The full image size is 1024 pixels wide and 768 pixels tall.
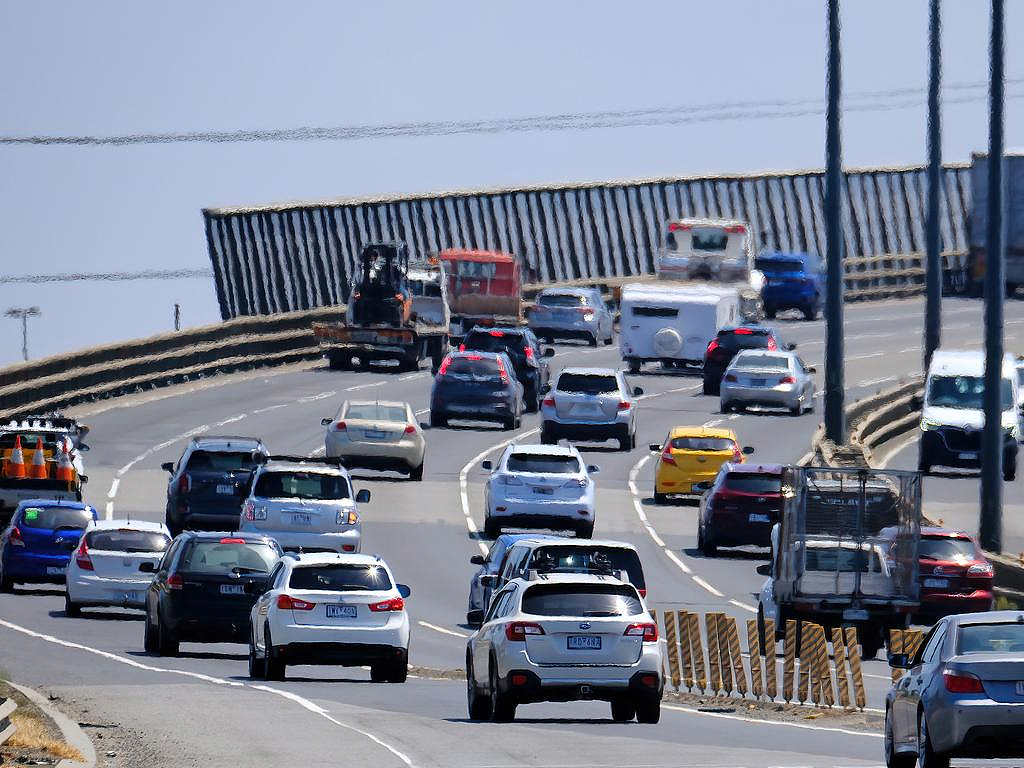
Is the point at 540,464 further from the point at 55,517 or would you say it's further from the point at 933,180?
the point at 933,180

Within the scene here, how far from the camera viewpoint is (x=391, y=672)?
26.4 meters

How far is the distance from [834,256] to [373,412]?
10072 mm

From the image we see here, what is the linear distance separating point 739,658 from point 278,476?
34.9ft

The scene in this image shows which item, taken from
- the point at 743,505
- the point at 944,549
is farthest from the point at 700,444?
the point at 944,549

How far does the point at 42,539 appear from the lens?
36469 millimetres

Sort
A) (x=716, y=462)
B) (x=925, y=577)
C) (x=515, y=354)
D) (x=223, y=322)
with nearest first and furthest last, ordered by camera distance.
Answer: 1. (x=925, y=577)
2. (x=716, y=462)
3. (x=515, y=354)
4. (x=223, y=322)

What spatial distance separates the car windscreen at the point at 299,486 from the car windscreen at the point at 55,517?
2.55 m

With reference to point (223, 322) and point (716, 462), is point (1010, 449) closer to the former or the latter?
point (716, 462)

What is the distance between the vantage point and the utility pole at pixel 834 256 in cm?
4975

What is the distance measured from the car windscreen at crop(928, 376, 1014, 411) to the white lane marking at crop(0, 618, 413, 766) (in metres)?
23.8

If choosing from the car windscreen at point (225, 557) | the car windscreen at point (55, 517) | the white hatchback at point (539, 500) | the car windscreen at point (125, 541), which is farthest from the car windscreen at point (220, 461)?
the car windscreen at point (225, 557)

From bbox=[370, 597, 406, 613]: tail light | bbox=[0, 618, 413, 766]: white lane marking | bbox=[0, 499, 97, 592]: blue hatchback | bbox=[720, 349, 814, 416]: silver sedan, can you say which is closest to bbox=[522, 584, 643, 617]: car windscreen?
bbox=[0, 618, 413, 766]: white lane marking

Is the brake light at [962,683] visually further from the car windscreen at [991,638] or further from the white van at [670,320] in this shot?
the white van at [670,320]

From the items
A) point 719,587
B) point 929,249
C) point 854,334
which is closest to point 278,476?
point 719,587
